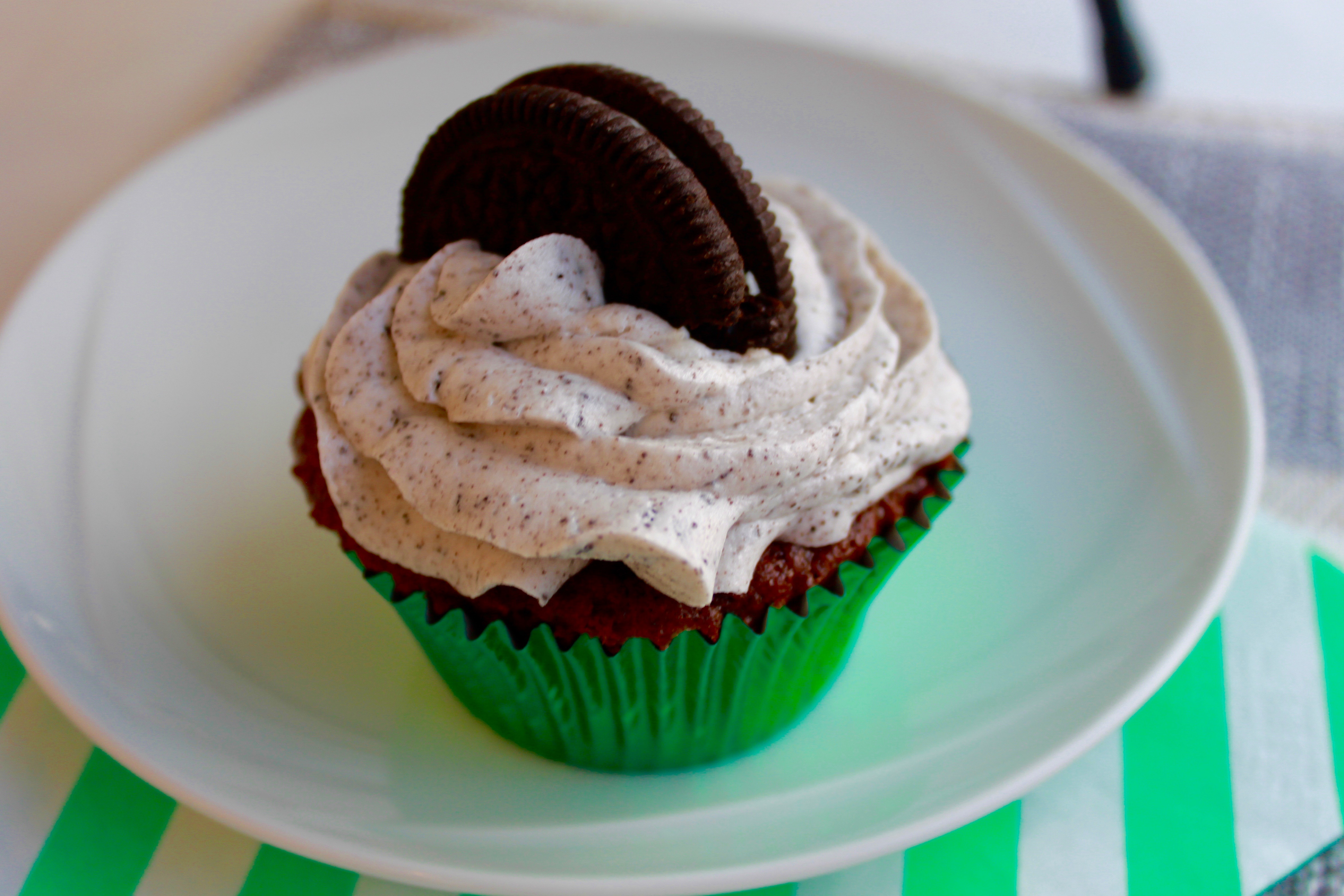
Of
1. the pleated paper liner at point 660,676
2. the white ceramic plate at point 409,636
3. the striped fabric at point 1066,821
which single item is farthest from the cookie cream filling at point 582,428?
the striped fabric at point 1066,821

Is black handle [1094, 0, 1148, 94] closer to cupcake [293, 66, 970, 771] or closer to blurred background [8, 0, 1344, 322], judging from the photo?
blurred background [8, 0, 1344, 322]

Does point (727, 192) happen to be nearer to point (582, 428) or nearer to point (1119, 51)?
point (582, 428)

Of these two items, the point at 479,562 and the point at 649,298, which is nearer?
the point at 479,562

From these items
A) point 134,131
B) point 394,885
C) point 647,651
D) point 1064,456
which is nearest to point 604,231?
point 647,651

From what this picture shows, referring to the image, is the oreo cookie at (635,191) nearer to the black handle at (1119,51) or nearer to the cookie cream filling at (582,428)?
the cookie cream filling at (582,428)

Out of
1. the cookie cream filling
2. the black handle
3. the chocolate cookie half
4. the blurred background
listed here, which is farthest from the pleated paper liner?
the black handle

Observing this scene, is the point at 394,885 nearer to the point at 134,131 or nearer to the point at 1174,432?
the point at 1174,432

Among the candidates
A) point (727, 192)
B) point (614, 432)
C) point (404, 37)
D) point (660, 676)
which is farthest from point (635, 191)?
point (404, 37)

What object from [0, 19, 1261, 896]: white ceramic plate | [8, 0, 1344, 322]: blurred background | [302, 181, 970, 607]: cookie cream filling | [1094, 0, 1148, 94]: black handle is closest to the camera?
[302, 181, 970, 607]: cookie cream filling
